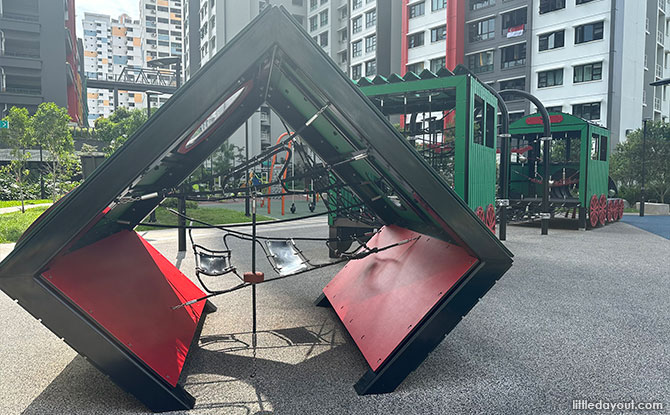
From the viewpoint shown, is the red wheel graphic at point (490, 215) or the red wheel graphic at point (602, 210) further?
the red wheel graphic at point (602, 210)

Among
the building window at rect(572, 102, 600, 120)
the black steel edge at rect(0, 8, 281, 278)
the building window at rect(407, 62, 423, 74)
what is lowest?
the black steel edge at rect(0, 8, 281, 278)

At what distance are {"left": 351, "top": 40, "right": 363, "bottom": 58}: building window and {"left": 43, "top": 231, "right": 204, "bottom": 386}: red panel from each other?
45463mm

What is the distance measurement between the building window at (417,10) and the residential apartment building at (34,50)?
29323 mm

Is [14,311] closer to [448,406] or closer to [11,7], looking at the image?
[448,406]

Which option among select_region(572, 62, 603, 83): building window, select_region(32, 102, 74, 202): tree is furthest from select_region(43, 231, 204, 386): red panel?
select_region(572, 62, 603, 83): building window

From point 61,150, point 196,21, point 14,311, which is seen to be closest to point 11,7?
point 196,21

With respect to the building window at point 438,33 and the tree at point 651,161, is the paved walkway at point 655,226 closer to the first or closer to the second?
the tree at point 651,161

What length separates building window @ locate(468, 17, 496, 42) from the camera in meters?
36.9

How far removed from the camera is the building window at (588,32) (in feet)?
100

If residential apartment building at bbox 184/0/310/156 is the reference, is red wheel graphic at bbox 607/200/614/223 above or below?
below

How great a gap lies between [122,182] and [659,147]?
78.7 ft

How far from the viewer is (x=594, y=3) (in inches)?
1208

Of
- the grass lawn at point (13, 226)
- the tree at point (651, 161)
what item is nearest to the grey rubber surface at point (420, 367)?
the grass lawn at point (13, 226)

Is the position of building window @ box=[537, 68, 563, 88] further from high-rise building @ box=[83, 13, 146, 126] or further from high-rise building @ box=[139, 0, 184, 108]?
high-rise building @ box=[83, 13, 146, 126]
